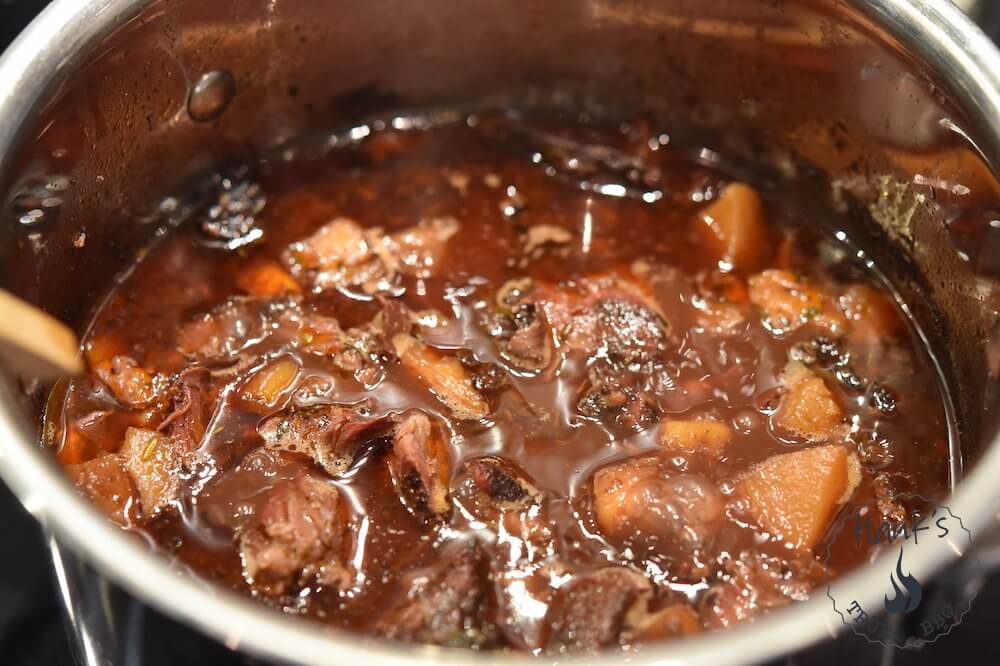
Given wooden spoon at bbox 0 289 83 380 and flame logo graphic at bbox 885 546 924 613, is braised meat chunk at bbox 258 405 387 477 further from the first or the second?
flame logo graphic at bbox 885 546 924 613

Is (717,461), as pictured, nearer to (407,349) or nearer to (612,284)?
(612,284)

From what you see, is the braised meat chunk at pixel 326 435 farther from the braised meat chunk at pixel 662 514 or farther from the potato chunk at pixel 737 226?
the potato chunk at pixel 737 226

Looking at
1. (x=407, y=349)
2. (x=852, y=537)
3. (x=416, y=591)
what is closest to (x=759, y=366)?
(x=852, y=537)

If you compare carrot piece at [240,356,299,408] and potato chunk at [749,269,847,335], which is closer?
carrot piece at [240,356,299,408]

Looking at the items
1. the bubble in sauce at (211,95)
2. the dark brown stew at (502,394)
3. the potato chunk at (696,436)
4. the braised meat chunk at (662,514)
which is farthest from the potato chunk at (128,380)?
the potato chunk at (696,436)

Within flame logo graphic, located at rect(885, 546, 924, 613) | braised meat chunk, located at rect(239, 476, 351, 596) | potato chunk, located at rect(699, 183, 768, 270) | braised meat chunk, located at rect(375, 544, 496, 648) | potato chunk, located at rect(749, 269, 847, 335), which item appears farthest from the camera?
potato chunk, located at rect(699, 183, 768, 270)

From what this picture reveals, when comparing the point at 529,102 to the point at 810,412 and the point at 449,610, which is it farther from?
the point at 449,610

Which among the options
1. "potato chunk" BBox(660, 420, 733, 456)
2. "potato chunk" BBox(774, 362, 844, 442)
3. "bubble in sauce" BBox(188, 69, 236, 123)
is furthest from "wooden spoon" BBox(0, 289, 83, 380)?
"potato chunk" BBox(774, 362, 844, 442)
